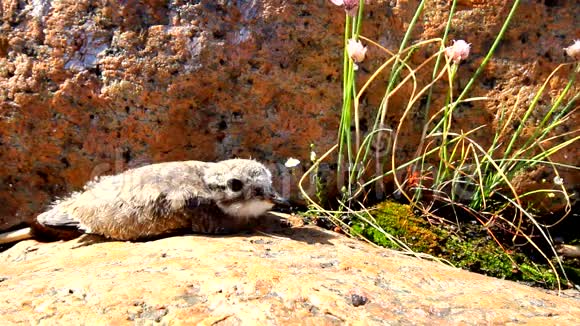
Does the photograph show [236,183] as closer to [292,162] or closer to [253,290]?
[292,162]

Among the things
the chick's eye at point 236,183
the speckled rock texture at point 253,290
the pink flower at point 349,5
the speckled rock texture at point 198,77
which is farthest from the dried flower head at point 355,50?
the speckled rock texture at point 253,290

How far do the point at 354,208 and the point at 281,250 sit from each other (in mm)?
1207

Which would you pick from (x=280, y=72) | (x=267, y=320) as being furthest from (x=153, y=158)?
(x=267, y=320)

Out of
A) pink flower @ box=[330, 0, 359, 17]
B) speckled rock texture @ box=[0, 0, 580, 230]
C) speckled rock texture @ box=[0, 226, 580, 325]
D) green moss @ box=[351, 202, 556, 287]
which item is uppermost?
pink flower @ box=[330, 0, 359, 17]

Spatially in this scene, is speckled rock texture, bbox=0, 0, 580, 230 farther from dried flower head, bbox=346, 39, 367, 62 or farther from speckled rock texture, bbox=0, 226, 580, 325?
speckled rock texture, bbox=0, 226, 580, 325

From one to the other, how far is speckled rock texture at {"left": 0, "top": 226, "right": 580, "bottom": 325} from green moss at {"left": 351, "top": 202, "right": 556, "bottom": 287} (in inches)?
21.6

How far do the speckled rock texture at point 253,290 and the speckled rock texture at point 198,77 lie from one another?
1.07 m

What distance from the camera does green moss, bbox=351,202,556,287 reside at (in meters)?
4.30

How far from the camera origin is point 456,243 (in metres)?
4.41

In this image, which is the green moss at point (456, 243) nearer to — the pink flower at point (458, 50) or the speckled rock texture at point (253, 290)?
the speckled rock texture at point (253, 290)

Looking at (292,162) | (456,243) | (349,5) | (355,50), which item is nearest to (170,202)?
(292,162)

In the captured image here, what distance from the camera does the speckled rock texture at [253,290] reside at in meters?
2.68

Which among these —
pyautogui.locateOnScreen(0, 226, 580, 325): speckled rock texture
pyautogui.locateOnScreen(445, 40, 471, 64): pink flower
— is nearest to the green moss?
pyautogui.locateOnScreen(0, 226, 580, 325): speckled rock texture

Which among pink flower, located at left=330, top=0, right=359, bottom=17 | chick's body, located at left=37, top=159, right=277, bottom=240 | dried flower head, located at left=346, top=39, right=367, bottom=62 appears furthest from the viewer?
chick's body, located at left=37, top=159, right=277, bottom=240
